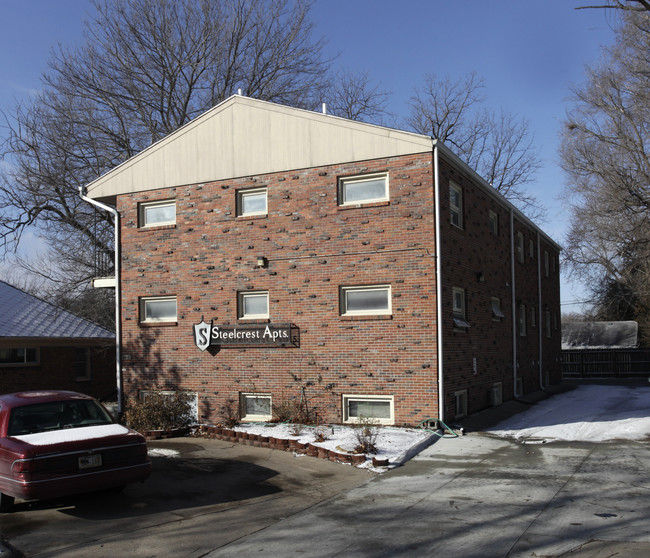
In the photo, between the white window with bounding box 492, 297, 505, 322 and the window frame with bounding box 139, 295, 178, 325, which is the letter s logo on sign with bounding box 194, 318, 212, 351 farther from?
the white window with bounding box 492, 297, 505, 322

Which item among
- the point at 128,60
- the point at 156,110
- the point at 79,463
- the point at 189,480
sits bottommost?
the point at 189,480

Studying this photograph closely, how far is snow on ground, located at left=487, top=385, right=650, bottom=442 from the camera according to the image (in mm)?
13047

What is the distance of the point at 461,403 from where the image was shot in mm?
14922

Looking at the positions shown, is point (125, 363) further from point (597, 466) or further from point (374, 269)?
point (597, 466)

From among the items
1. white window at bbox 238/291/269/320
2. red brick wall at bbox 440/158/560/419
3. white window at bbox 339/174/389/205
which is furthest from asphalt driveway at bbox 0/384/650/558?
white window at bbox 339/174/389/205

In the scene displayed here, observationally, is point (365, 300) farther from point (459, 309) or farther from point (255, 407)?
point (255, 407)

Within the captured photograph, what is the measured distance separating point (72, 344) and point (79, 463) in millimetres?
13879

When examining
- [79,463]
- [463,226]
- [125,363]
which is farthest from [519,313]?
[79,463]

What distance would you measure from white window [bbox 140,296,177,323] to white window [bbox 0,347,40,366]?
5.06m

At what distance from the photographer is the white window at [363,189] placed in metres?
14.4

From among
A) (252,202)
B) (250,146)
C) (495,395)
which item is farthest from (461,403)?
(250,146)

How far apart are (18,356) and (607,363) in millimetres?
28906

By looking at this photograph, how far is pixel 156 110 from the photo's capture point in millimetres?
27219

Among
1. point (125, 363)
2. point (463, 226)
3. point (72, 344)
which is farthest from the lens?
point (72, 344)
